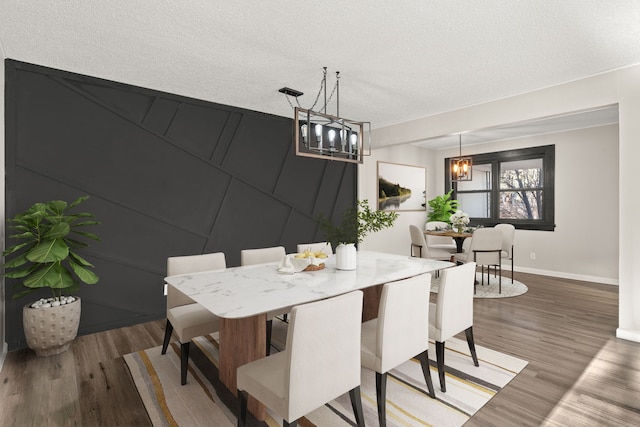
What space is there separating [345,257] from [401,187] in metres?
4.21

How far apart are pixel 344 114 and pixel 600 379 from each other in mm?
3770

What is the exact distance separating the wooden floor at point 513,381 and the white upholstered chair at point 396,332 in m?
0.54

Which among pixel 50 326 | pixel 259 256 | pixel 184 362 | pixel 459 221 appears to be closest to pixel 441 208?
pixel 459 221

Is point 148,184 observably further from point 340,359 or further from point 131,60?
point 340,359

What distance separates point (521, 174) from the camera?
6.28 meters

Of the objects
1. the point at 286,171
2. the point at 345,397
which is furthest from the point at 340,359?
the point at 286,171

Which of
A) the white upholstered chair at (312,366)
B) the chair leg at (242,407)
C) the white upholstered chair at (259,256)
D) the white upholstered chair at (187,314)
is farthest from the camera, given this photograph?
the white upholstered chair at (259,256)

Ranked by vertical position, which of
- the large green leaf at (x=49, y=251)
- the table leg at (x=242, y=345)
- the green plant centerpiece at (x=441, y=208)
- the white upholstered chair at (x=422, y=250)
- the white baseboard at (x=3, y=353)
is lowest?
the white baseboard at (x=3, y=353)

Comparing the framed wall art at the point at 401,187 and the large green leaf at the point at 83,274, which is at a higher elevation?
the framed wall art at the point at 401,187

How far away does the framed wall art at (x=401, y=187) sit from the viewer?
614cm

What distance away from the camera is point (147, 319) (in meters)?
3.61

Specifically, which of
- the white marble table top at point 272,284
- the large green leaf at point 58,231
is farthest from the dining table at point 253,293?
the large green leaf at point 58,231

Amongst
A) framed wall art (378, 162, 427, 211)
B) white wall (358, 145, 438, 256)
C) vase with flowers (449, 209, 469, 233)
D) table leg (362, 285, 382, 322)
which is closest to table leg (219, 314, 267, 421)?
table leg (362, 285, 382, 322)

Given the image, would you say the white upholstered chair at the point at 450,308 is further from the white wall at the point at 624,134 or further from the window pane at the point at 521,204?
the window pane at the point at 521,204
